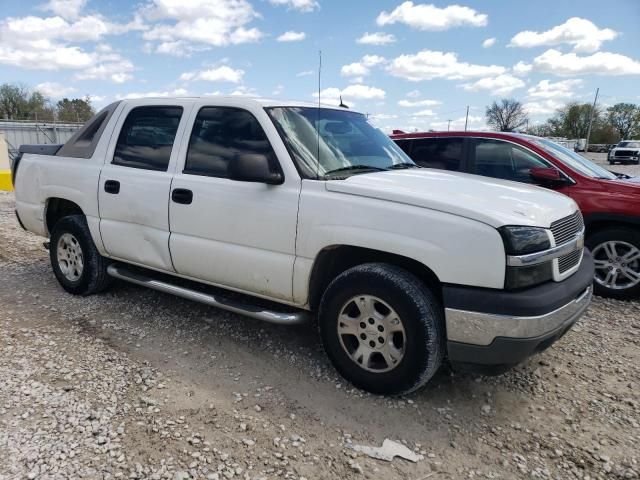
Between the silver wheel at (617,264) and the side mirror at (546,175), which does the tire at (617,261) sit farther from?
the side mirror at (546,175)

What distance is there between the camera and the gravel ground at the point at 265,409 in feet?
8.24

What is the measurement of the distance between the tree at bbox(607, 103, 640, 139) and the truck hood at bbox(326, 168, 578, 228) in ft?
276

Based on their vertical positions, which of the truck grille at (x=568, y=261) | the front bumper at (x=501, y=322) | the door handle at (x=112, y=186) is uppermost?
the door handle at (x=112, y=186)

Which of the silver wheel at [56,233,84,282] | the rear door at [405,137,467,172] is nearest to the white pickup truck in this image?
the silver wheel at [56,233,84,282]

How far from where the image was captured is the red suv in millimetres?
5035

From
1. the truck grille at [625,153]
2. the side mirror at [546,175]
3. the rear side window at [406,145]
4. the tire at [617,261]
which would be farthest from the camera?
the truck grille at [625,153]

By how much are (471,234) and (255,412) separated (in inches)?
65.2

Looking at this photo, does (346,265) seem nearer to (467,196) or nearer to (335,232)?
(335,232)

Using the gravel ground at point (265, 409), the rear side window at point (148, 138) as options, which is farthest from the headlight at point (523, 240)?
the rear side window at point (148, 138)

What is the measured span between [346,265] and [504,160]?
3.25 meters

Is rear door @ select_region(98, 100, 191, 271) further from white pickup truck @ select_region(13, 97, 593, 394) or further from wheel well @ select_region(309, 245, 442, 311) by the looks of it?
wheel well @ select_region(309, 245, 442, 311)

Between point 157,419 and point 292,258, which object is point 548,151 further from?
point 157,419

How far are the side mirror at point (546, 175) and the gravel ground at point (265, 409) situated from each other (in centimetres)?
177

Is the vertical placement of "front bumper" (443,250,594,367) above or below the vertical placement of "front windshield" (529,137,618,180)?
below
